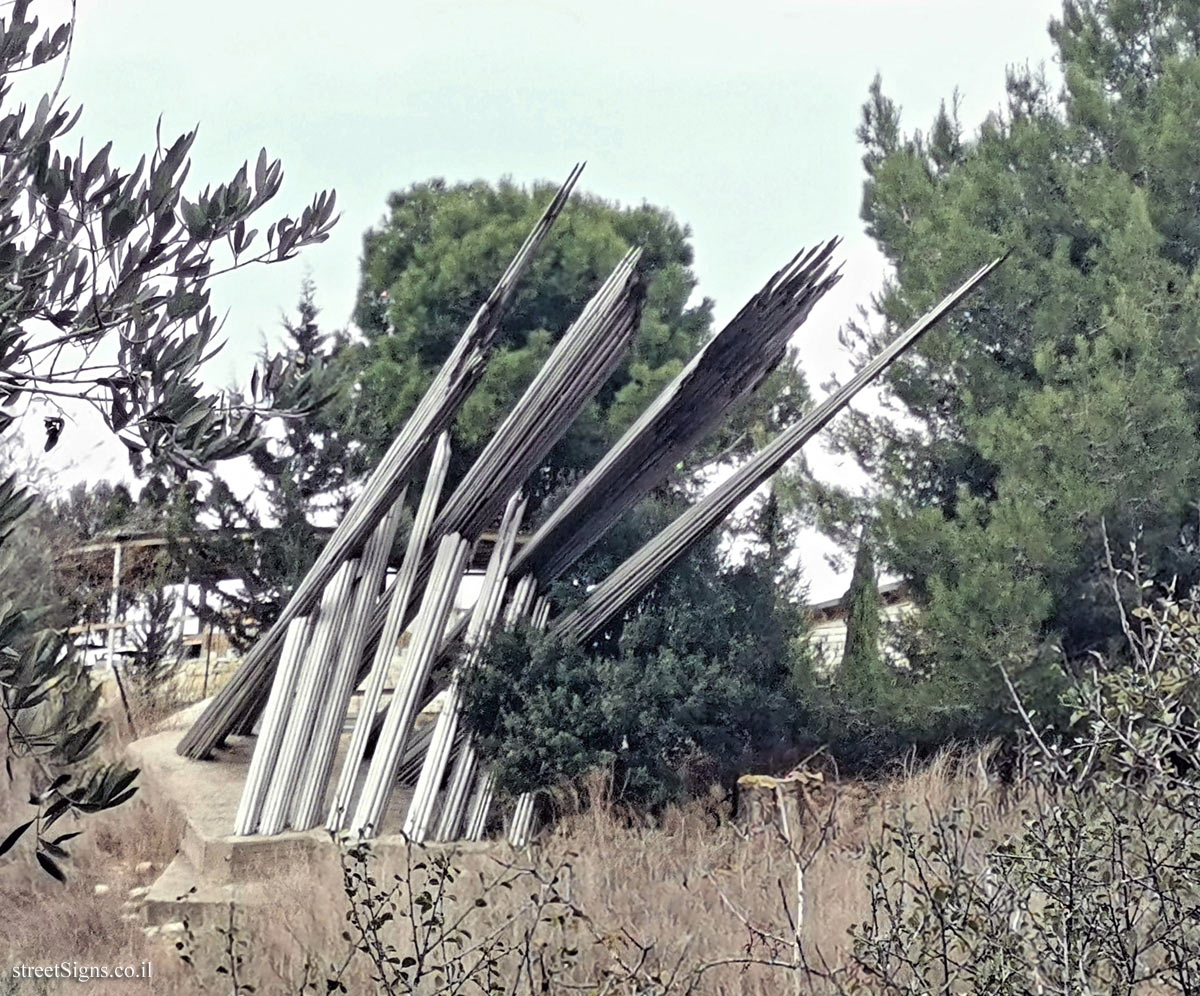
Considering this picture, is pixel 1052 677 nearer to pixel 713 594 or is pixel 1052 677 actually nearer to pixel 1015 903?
pixel 713 594

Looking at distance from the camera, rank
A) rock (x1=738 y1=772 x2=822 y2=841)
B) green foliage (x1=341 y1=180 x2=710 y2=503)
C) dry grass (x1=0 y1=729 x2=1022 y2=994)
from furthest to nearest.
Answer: green foliage (x1=341 y1=180 x2=710 y2=503)
rock (x1=738 y1=772 x2=822 y2=841)
dry grass (x1=0 y1=729 x2=1022 y2=994)

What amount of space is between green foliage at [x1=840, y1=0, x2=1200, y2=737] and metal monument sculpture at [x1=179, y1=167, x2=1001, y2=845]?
1776mm

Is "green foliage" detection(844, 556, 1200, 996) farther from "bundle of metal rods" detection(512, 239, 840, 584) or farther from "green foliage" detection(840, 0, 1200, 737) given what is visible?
"green foliage" detection(840, 0, 1200, 737)

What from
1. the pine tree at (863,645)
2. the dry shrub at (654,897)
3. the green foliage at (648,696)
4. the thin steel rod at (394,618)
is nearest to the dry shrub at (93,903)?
the dry shrub at (654,897)

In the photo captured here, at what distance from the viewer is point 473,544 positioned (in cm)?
822

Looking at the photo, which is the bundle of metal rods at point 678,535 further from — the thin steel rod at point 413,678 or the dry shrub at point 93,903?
the dry shrub at point 93,903

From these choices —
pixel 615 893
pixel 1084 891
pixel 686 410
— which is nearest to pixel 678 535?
pixel 686 410

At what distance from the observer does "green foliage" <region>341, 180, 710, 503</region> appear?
12.6 meters

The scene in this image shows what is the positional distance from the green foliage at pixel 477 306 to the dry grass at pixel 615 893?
189 inches

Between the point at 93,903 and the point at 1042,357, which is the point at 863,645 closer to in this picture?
the point at 1042,357

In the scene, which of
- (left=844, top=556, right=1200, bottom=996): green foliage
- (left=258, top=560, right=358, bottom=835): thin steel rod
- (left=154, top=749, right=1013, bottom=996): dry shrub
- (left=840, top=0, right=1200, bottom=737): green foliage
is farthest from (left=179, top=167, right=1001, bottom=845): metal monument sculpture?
(left=844, top=556, right=1200, bottom=996): green foliage

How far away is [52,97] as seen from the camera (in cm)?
251

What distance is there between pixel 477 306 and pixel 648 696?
5886 mm

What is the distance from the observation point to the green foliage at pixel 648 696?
304 inches
